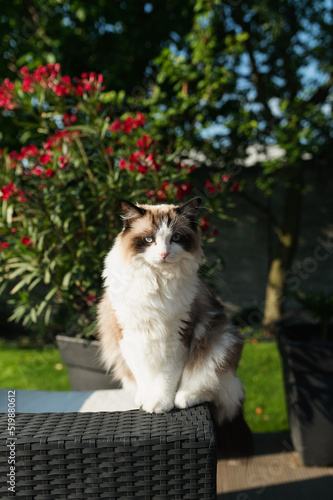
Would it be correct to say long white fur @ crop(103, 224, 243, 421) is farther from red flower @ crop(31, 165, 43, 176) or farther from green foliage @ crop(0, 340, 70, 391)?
green foliage @ crop(0, 340, 70, 391)

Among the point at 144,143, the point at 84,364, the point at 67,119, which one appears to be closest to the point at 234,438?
the point at 84,364

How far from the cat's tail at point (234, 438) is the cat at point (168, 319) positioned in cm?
10

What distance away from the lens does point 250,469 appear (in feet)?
6.91

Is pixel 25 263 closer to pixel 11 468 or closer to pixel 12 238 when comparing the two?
pixel 12 238

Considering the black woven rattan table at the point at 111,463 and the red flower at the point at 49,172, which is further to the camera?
the red flower at the point at 49,172

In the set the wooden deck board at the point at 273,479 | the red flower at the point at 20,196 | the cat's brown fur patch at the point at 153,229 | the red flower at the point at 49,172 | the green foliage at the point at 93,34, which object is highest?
the green foliage at the point at 93,34

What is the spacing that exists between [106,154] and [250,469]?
186cm

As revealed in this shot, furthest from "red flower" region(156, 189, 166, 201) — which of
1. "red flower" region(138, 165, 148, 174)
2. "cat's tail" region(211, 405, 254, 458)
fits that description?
"cat's tail" region(211, 405, 254, 458)

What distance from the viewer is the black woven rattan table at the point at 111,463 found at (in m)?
1.06

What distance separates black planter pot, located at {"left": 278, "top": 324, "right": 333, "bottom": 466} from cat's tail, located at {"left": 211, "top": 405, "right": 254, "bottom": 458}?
0.56 meters

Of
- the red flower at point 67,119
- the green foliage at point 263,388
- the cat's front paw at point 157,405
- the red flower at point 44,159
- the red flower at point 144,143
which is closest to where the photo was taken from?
the cat's front paw at point 157,405

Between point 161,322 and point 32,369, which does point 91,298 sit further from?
point 32,369

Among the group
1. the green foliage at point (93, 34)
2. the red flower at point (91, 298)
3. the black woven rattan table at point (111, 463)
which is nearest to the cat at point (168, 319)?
the black woven rattan table at point (111, 463)

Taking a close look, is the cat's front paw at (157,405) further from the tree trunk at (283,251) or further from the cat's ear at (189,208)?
the tree trunk at (283,251)
